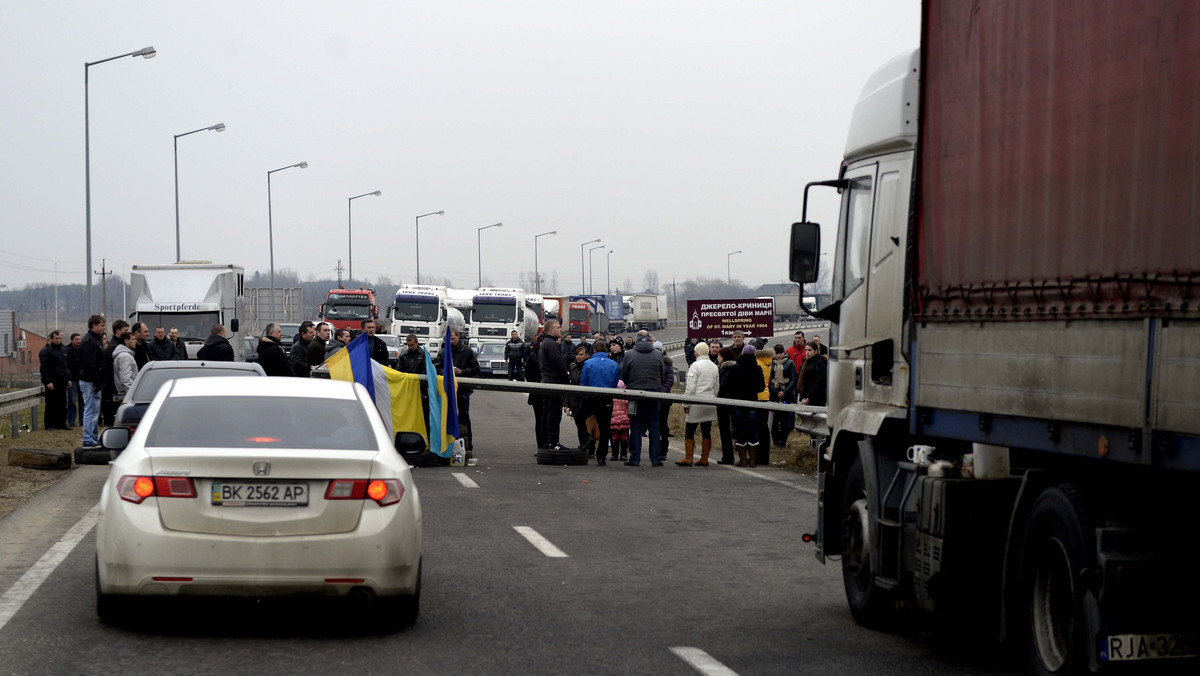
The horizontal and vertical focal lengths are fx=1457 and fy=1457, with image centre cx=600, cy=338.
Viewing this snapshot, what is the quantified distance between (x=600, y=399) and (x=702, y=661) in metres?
13.8

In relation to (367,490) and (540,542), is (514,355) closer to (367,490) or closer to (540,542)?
(540,542)

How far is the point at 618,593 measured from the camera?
9.27 meters

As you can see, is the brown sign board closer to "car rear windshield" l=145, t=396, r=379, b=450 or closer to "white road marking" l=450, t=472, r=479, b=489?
"white road marking" l=450, t=472, r=479, b=489

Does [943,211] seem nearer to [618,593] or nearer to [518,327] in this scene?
[618,593]

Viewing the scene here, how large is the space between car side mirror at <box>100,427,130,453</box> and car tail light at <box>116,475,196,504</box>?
3.46 feet

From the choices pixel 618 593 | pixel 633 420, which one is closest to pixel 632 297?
pixel 633 420

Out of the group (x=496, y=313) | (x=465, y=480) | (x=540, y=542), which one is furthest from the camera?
(x=496, y=313)

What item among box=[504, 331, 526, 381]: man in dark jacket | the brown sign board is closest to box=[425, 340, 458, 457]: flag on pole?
the brown sign board

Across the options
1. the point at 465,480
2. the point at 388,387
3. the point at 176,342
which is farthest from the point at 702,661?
the point at 176,342

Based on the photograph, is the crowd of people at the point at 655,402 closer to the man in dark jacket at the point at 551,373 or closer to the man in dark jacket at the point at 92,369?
the man in dark jacket at the point at 551,373

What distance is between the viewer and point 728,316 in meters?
37.8

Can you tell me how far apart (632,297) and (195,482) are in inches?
4490

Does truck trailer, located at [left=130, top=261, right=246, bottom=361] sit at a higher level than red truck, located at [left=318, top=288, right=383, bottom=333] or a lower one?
higher

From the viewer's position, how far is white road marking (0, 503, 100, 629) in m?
8.30
